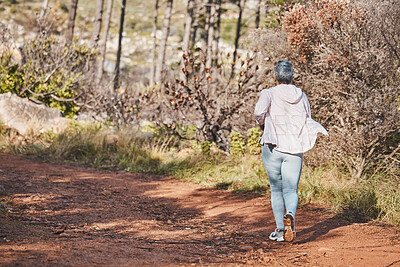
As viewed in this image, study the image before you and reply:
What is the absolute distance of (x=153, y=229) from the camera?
4.55 meters

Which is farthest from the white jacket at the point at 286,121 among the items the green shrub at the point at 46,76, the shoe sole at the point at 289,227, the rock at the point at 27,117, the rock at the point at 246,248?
the green shrub at the point at 46,76

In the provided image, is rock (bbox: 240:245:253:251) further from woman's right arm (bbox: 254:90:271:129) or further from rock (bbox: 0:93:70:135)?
rock (bbox: 0:93:70:135)

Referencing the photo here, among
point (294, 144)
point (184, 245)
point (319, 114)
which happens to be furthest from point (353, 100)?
point (184, 245)

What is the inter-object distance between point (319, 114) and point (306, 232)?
311 centimetres

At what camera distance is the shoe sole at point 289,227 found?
3963 mm

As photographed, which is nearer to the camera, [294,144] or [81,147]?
[294,144]

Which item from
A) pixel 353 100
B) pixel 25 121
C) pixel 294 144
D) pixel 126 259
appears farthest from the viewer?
pixel 25 121

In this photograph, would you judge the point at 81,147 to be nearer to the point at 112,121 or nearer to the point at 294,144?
→ the point at 112,121

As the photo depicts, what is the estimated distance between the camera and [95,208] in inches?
206

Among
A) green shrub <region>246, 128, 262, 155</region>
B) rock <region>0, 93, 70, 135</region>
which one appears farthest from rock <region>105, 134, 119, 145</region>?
green shrub <region>246, 128, 262, 155</region>

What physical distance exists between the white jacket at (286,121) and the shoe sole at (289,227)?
63cm

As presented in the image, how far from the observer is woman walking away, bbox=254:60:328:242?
13.2ft

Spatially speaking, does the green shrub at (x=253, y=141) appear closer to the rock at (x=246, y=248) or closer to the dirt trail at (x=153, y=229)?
the dirt trail at (x=153, y=229)

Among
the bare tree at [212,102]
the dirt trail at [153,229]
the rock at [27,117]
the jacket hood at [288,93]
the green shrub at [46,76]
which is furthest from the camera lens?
the green shrub at [46,76]
